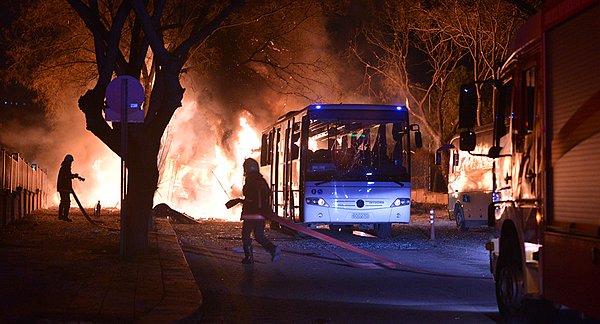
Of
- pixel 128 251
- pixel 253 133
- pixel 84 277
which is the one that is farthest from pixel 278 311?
pixel 253 133

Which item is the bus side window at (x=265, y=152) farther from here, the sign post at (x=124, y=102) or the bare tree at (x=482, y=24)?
the sign post at (x=124, y=102)

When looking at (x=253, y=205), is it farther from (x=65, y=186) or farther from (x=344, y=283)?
(x=65, y=186)

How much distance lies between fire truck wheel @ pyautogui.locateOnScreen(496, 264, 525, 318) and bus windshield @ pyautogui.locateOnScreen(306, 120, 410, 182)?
437 inches

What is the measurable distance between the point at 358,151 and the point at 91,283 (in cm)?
1057

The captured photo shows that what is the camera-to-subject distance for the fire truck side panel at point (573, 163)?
621cm

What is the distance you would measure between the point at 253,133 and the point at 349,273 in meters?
24.7

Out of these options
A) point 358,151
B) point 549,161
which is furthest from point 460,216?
point 549,161

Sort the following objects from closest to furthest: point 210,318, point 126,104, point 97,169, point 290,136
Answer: point 210,318 < point 126,104 < point 290,136 < point 97,169

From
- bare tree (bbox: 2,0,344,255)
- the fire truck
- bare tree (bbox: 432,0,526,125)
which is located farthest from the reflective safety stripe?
bare tree (bbox: 432,0,526,125)

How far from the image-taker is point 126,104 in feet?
43.4

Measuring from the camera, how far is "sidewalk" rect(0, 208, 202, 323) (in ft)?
27.8

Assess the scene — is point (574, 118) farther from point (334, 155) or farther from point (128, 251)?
point (334, 155)

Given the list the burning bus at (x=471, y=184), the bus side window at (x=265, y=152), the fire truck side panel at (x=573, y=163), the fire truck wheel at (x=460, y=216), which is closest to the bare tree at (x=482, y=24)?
the burning bus at (x=471, y=184)

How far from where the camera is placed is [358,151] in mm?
20344
